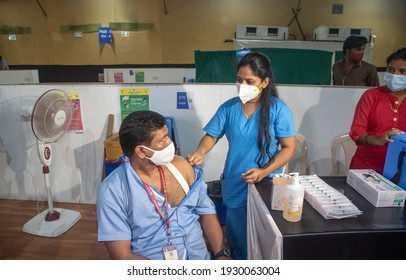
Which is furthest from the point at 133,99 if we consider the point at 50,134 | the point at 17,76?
the point at 17,76

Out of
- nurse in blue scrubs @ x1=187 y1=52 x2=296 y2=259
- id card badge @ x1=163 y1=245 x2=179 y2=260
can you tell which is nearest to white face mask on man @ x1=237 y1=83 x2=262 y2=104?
nurse in blue scrubs @ x1=187 y1=52 x2=296 y2=259

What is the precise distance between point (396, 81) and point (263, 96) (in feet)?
2.09

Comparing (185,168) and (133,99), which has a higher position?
(133,99)

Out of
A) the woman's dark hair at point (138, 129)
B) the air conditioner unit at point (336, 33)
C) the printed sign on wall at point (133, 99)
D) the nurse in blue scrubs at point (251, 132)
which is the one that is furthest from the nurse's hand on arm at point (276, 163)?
the air conditioner unit at point (336, 33)

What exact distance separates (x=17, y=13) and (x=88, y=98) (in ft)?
18.5

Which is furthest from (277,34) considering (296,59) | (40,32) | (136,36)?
(40,32)

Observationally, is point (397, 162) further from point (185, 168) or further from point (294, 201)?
point (185, 168)

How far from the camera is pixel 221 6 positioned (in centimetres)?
569

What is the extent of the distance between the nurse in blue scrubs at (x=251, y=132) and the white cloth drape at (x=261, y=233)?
264mm

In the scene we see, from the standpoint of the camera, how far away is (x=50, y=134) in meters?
2.08

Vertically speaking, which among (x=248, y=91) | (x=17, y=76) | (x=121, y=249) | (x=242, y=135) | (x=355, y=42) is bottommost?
(x=121, y=249)

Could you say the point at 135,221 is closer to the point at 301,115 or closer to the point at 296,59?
the point at 301,115

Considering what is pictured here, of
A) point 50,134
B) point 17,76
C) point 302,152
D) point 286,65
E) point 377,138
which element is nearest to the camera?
point 377,138

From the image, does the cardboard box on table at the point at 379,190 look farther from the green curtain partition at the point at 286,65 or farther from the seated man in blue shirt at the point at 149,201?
the green curtain partition at the point at 286,65
